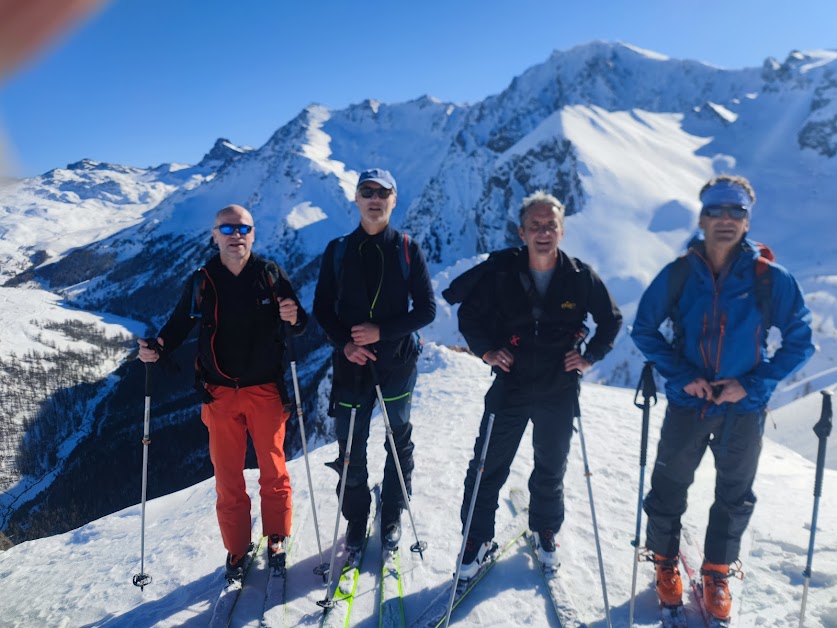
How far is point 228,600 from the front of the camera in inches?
188

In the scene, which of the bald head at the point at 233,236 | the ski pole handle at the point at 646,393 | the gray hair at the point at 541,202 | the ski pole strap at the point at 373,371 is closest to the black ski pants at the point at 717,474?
the ski pole handle at the point at 646,393

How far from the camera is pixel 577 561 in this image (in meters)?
5.43

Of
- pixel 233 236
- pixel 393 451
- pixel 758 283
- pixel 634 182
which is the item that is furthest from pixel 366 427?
pixel 634 182

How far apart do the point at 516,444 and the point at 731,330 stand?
7.11 feet

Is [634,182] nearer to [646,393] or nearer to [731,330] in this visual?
[731,330]

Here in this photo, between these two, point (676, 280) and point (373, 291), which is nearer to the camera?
point (676, 280)

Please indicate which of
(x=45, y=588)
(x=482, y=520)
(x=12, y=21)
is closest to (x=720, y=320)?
(x=482, y=520)

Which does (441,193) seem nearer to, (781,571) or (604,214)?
(604,214)

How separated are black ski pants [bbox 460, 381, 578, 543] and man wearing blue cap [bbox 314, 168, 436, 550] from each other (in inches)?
37.7

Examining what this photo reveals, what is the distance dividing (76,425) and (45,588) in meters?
129

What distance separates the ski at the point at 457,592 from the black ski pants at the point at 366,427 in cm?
112

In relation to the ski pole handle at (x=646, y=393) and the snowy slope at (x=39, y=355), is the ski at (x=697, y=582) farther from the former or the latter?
the snowy slope at (x=39, y=355)

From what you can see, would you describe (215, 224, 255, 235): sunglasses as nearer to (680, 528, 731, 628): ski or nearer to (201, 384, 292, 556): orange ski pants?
(201, 384, 292, 556): orange ski pants

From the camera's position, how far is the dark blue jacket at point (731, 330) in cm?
403
